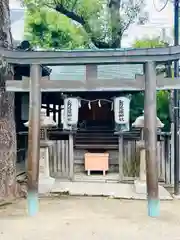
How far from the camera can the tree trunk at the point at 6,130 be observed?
26.5 feet

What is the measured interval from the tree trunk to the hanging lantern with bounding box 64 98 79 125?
10.9 ft

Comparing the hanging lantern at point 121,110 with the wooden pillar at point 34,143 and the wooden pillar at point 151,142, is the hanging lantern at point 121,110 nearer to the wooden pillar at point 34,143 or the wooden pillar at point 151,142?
the wooden pillar at point 151,142

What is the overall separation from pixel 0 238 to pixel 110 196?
4139 mm

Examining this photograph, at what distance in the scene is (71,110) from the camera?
11.8 m

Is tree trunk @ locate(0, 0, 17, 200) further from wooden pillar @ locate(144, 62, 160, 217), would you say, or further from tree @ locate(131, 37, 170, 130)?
tree @ locate(131, 37, 170, 130)

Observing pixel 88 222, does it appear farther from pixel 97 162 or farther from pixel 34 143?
pixel 97 162

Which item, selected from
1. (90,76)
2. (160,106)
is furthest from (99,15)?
(90,76)

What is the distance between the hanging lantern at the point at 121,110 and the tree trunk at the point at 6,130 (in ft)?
13.3

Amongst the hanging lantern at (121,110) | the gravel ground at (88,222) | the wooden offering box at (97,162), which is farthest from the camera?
the wooden offering box at (97,162)

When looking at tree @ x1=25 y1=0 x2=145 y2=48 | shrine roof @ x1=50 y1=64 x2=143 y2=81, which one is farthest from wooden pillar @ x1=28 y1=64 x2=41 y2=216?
shrine roof @ x1=50 y1=64 x2=143 y2=81

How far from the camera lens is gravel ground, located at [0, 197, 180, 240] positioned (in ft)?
18.2

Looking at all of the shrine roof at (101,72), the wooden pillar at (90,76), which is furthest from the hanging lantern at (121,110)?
the wooden pillar at (90,76)

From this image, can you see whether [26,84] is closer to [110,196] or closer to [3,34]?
[3,34]

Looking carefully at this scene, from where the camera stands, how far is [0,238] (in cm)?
541
